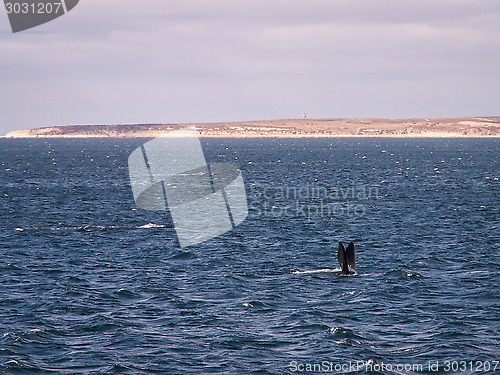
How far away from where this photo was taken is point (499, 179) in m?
105

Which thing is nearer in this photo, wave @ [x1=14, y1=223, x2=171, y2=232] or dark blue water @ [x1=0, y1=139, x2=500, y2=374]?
dark blue water @ [x1=0, y1=139, x2=500, y2=374]

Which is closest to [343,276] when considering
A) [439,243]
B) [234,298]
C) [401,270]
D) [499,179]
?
[401,270]

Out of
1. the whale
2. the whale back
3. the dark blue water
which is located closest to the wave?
the dark blue water

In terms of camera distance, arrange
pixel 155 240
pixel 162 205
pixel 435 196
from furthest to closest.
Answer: pixel 435 196, pixel 162 205, pixel 155 240

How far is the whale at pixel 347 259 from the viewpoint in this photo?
3838 centimetres

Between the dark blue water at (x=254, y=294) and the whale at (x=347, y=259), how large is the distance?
0.83 m

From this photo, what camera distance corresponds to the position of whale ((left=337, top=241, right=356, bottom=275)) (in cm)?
3838

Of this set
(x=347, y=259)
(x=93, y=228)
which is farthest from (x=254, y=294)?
(x=93, y=228)

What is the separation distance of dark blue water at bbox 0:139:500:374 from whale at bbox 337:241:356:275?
2.74 ft

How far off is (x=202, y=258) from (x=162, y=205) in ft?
108

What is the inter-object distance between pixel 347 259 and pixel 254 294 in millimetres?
8358

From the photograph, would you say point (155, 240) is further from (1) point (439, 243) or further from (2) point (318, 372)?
(2) point (318, 372)

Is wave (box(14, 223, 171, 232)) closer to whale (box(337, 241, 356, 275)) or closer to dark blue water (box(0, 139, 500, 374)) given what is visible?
dark blue water (box(0, 139, 500, 374))

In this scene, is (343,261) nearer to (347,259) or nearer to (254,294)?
(347,259)
